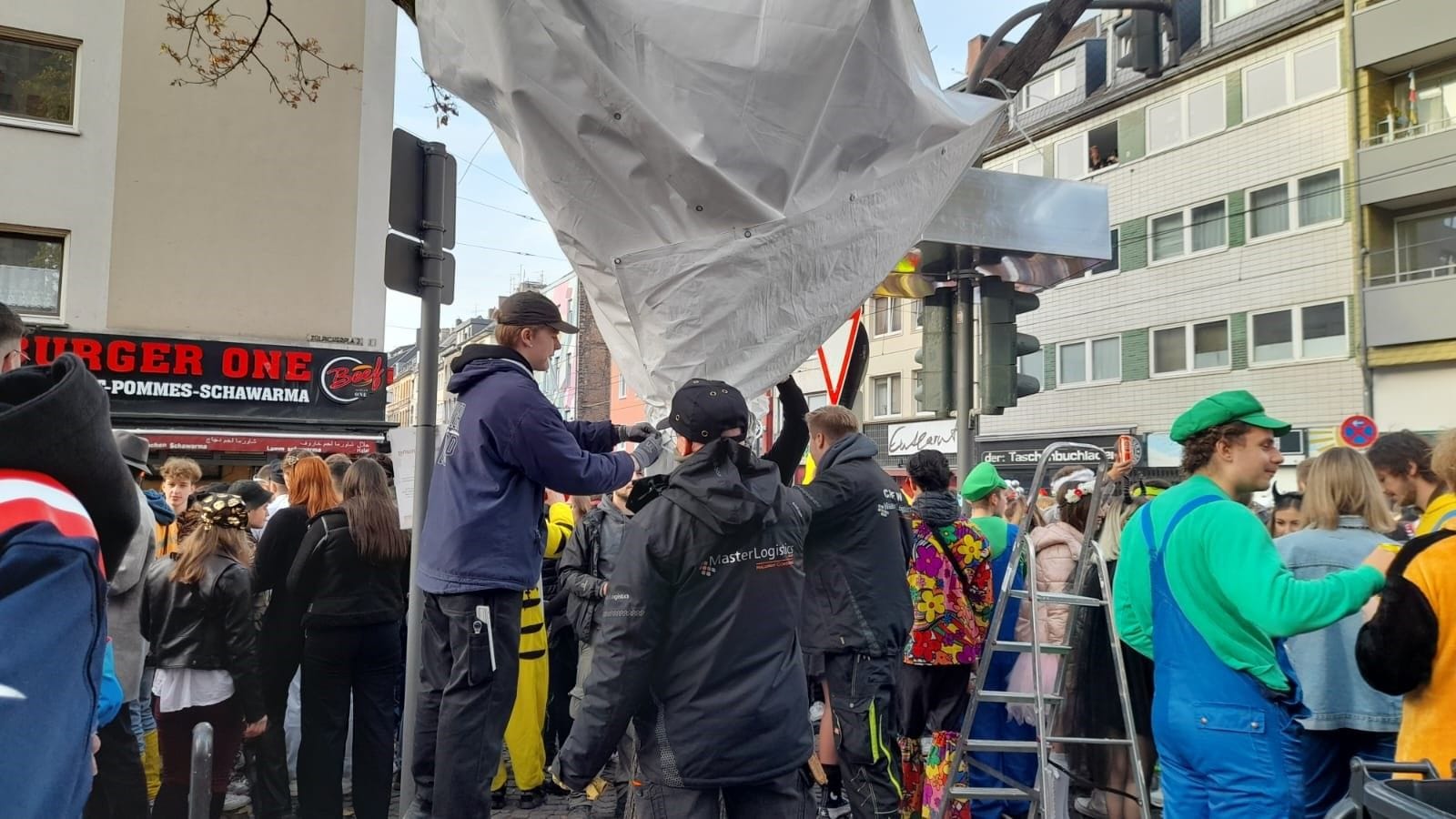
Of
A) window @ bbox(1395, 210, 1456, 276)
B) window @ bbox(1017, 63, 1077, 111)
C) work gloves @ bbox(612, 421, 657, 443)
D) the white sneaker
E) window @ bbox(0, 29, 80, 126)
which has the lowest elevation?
the white sneaker

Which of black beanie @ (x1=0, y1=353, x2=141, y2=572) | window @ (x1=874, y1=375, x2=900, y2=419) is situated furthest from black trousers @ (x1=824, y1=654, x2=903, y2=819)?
window @ (x1=874, y1=375, x2=900, y2=419)

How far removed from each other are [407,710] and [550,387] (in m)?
55.9

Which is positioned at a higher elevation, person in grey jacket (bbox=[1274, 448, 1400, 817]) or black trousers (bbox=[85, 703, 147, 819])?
person in grey jacket (bbox=[1274, 448, 1400, 817])

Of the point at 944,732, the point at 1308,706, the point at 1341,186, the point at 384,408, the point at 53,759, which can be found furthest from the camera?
the point at 1341,186

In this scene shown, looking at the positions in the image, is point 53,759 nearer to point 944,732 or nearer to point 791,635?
point 791,635

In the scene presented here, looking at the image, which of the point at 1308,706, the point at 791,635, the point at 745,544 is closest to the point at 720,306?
the point at 745,544

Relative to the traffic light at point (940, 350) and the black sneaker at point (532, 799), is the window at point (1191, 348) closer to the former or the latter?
the traffic light at point (940, 350)

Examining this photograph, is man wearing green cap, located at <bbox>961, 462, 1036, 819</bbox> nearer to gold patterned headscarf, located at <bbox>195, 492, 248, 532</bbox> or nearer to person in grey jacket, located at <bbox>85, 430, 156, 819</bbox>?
gold patterned headscarf, located at <bbox>195, 492, 248, 532</bbox>

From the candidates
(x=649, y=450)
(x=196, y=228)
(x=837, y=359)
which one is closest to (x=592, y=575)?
(x=837, y=359)

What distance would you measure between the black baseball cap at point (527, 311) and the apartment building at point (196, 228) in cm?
1455

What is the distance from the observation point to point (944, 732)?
18.2ft

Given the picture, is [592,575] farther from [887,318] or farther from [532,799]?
[887,318]

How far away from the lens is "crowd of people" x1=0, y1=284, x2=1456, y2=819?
297 cm

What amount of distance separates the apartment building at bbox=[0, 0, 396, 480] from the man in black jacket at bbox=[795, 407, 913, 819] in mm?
14256
